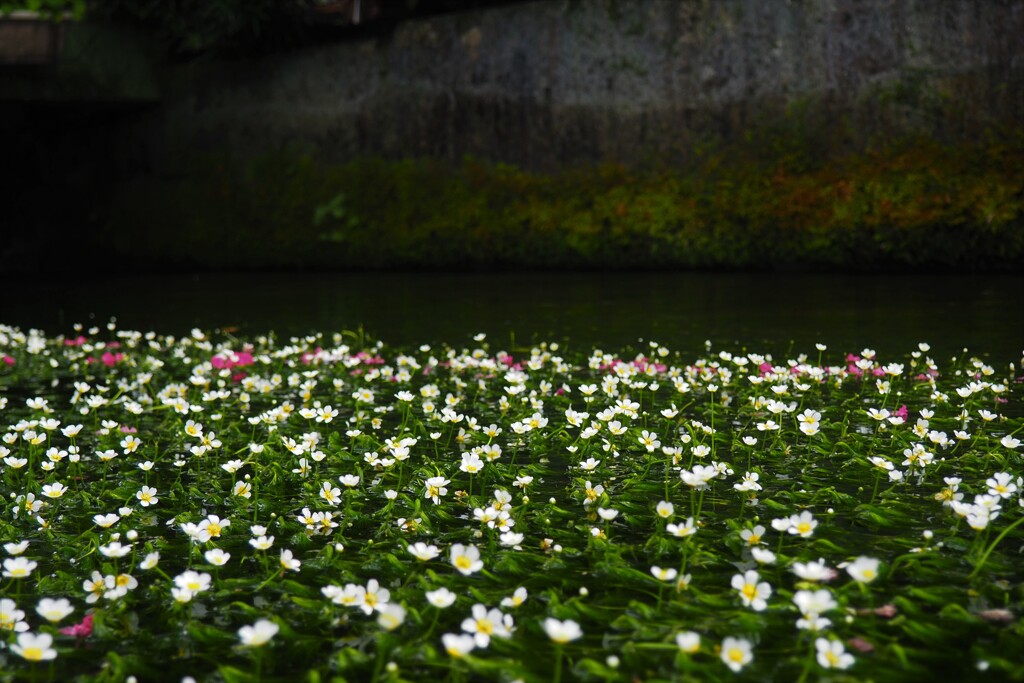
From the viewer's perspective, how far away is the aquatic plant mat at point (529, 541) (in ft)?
6.21

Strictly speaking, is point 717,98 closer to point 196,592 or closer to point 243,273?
point 243,273

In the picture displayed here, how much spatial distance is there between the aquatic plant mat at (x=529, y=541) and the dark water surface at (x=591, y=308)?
72.6 inches

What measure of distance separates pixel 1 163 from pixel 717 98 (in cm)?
1184

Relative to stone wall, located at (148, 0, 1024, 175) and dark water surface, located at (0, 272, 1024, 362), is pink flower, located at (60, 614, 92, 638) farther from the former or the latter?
stone wall, located at (148, 0, 1024, 175)

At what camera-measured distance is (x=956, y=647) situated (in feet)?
6.25

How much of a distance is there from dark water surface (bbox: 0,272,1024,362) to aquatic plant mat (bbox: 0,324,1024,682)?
1.84 metres

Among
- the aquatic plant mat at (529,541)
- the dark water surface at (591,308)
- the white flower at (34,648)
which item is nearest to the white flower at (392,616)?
the aquatic plant mat at (529,541)

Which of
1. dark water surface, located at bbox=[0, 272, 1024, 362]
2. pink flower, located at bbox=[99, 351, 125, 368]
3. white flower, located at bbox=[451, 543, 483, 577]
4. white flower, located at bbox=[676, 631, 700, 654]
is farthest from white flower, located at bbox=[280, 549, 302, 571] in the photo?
dark water surface, located at bbox=[0, 272, 1024, 362]

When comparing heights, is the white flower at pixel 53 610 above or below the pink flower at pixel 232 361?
above

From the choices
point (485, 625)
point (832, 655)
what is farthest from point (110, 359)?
point (832, 655)

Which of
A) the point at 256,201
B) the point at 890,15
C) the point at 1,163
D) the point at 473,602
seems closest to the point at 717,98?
the point at 890,15

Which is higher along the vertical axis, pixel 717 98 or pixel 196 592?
pixel 717 98

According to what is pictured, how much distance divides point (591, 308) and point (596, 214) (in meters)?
4.13

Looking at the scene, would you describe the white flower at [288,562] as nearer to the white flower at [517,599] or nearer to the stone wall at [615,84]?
the white flower at [517,599]
